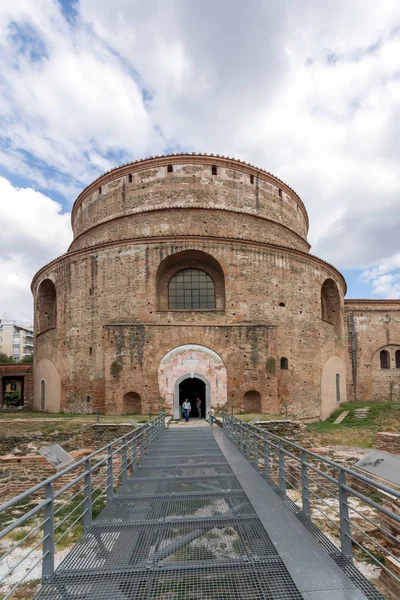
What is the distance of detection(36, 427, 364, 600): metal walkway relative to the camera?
287 cm

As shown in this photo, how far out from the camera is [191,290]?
17656 millimetres

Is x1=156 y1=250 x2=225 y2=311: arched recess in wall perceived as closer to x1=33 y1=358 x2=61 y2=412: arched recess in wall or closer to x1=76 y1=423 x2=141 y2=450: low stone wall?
x1=76 y1=423 x2=141 y2=450: low stone wall

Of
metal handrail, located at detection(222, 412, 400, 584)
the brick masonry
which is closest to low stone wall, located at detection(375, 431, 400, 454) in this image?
metal handrail, located at detection(222, 412, 400, 584)

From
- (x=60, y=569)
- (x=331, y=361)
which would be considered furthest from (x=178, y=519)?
(x=331, y=361)

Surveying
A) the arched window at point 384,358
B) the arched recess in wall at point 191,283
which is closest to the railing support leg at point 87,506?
the arched recess in wall at point 191,283

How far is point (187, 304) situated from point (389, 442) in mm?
9524

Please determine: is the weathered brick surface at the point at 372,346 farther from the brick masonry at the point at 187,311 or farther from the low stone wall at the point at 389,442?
the low stone wall at the point at 389,442

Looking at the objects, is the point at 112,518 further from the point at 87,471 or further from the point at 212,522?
the point at 212,522

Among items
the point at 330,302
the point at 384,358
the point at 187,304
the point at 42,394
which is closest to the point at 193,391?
the point at 187,304

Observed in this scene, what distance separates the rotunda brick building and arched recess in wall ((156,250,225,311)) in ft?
0.16

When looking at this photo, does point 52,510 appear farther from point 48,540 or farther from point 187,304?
point 187,304

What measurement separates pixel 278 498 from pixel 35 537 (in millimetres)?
4416

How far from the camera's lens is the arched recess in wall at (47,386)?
17688mm

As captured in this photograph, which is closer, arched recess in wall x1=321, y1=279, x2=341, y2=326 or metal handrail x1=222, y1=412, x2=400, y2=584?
metal handrail x1=222, y1=412, x2=400, y2=584
